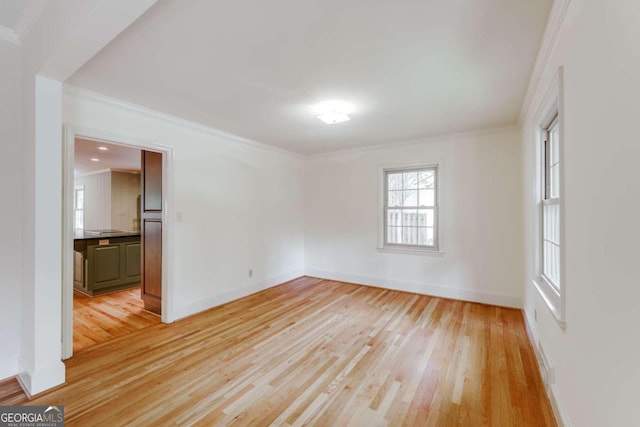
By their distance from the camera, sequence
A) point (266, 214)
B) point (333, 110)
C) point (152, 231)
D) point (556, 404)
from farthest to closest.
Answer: point (266, 214)
point (152, 231)
point (333, 110)
point (556, 404)

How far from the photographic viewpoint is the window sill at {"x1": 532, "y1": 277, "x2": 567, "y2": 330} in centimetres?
174

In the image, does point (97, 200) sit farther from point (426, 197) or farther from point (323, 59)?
point (426, 197)

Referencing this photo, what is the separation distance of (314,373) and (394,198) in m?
3.37

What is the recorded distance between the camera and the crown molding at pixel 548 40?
1568 mm

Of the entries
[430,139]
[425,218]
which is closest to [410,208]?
[425,218]

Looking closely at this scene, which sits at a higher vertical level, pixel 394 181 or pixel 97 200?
pixel 394 181

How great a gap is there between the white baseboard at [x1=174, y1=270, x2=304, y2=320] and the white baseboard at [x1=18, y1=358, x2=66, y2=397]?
1.30 meters

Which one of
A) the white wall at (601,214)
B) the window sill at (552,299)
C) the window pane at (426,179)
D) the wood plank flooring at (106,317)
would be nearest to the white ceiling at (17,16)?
the wood plank flooring at (106,317)

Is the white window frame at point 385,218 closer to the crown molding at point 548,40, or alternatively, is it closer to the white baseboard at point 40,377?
the crown molding at point 548,40

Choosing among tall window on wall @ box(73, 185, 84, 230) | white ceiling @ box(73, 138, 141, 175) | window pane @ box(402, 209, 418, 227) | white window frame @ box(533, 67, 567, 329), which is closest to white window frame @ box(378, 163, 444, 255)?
window pane @ box(402, 209, 418, 227)

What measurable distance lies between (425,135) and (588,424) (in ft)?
12.3

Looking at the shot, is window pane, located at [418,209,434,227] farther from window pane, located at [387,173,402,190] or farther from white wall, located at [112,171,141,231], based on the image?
white wall, located at [112,171,141,231]

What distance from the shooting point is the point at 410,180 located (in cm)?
477

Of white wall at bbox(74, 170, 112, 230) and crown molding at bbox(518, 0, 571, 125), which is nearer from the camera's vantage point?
crown molding at bbox(518, 0, 571, 125)
